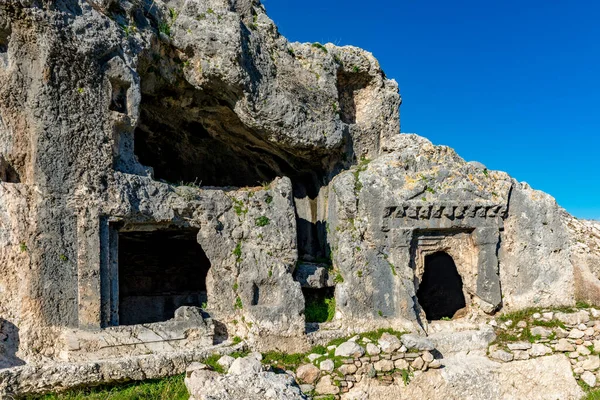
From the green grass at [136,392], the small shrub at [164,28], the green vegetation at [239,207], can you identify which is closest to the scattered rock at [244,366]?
the green grass at [136,392]

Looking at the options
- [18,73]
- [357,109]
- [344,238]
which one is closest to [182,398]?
[344,238]

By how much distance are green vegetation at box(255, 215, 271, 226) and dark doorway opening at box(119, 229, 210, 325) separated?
362cm

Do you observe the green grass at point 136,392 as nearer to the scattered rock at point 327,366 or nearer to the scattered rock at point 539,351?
the scattered rock at point 327,366

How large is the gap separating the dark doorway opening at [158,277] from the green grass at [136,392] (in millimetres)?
5039

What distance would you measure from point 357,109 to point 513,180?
374cm

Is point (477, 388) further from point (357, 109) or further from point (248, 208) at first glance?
point (357, 109)

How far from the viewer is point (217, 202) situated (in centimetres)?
933

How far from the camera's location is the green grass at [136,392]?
284 inches

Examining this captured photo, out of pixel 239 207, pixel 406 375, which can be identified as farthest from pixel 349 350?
pixel 239 207

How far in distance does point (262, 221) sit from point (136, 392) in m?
3.44

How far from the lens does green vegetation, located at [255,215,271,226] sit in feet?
31.3

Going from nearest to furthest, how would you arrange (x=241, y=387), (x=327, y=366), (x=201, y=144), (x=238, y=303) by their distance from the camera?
(x=241, y=387) → (x=327, y=366) → (x=238, y=303) → (x=201, y=144)

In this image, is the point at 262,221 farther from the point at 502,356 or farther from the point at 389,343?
the point at 502,356

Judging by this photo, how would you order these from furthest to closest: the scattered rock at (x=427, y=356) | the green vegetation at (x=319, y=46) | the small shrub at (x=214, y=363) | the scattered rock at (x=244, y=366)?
the green vegetation at (x=319, y=46), the scattered rock at (x=427, y=356), the small shrub at (x=214, y=363), the scattered rock at (x=244, y=366)
